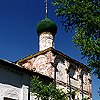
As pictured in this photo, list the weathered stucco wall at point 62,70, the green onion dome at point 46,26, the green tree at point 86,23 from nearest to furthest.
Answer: the green tree at point 86,23, the weathered stucco wall at point 62,70, the green onion dome at point 46,26

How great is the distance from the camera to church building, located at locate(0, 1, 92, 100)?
618 inches

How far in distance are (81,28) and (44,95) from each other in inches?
143

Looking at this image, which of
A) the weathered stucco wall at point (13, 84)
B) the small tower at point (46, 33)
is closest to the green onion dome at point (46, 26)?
the small tower at point (46, 33)

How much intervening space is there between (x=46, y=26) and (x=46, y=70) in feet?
10.9

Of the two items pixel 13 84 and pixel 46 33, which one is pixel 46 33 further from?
pixel 13 84

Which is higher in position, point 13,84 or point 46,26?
point 46,26

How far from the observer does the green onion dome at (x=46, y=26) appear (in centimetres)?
2072

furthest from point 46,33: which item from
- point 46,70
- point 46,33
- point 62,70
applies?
point 46,70

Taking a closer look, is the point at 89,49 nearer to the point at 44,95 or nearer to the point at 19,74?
the point at 44,95

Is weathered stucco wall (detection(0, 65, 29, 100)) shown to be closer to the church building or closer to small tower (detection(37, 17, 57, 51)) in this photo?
the church building

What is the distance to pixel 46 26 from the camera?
20766mm

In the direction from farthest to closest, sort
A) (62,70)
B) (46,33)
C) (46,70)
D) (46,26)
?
(46,26) < (46,33) < (62,70) < (46,70)

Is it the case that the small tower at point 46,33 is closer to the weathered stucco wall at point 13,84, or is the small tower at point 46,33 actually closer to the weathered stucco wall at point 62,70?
the weathered stucco wall at point 62,70

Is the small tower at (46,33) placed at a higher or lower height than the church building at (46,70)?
higher
